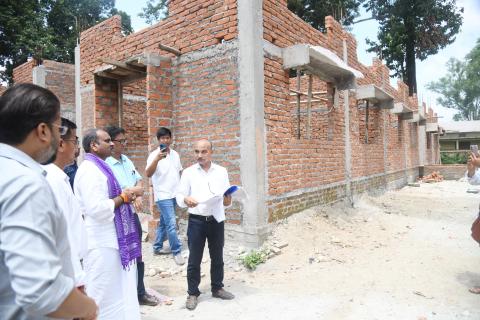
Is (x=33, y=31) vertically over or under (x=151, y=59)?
over

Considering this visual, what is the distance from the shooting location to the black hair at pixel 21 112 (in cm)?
120

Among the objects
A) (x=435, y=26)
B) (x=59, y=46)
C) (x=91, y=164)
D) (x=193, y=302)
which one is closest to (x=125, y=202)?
(x=91, y=164)

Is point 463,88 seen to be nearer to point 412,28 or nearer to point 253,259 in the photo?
point 412,28

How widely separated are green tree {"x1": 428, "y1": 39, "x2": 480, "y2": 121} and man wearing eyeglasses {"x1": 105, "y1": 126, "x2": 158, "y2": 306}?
5117 centimetres

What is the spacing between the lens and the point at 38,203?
42.8 inches

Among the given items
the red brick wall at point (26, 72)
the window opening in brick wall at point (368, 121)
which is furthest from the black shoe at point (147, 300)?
the red brick wall at point (26, 72)

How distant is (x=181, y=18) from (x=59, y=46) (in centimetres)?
1517

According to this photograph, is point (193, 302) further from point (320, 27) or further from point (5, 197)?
point (320, 27)

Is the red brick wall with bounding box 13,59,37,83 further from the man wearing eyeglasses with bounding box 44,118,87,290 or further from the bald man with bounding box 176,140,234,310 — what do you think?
the man wearing eyeglasses with bounding box 44,118,87,290

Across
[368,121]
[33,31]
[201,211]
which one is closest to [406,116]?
[368,121]

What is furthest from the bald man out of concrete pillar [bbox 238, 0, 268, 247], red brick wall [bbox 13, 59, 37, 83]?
red brick wall [bbox 13, 59, 37, 83]

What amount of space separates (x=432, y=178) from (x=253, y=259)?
51.6 feet

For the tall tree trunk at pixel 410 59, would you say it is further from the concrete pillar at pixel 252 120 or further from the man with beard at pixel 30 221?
the man with beard at pixel 30 221

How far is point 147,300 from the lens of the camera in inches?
155
